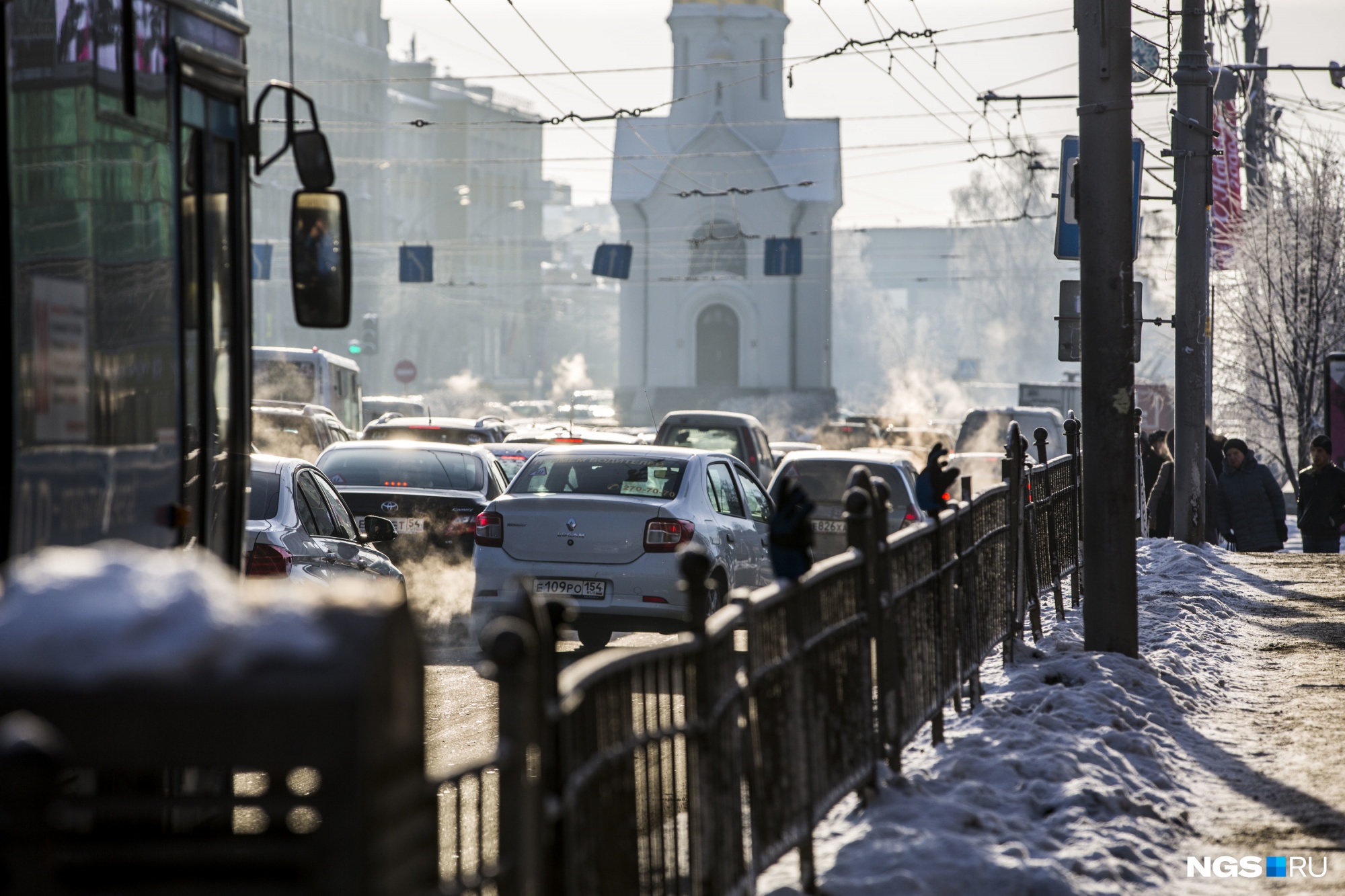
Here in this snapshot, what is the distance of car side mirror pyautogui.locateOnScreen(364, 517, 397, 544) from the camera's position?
10.6m

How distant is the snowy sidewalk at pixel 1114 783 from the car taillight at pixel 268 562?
13.4ft

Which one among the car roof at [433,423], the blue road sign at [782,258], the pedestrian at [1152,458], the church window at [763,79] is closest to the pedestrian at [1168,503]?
the pedestrian at [1152,458]

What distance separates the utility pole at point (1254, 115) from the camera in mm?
31141

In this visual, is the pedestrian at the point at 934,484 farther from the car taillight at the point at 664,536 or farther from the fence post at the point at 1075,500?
the fence post at the point at 1075,500

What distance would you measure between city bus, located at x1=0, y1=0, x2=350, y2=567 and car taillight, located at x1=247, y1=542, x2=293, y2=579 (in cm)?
399

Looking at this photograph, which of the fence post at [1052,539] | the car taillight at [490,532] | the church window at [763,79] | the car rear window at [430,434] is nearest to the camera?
the car taillight at [490,532]

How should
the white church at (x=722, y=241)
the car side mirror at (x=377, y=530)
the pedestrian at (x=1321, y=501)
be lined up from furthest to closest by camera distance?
the white church at (x=722, y=241)
the pedestrian at (x=1321, y=501)
the car side mirror at (x=377, y=530)

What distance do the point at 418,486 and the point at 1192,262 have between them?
30.8 feet

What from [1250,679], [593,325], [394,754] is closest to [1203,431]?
[1250,679]

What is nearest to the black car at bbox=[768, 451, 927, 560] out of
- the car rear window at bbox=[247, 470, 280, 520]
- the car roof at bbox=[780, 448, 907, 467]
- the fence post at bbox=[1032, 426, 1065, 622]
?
the car roof at bbox=[780, 448, 907, 467]

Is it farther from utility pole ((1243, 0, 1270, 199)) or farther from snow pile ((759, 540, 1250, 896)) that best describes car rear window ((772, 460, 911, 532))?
utility pole ((1243, 0, 1270, 199))

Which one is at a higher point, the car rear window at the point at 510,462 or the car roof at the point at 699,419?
the car roof at the point at 699,419

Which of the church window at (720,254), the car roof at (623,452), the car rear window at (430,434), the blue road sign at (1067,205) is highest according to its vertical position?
the church window at (720,254)

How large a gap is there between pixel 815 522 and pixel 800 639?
35.4 ft
